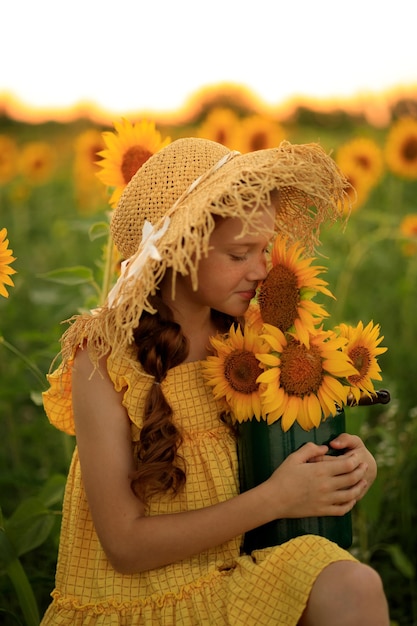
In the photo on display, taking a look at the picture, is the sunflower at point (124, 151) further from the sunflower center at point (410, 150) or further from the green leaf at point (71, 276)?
the sunflower center at point (410, 150)

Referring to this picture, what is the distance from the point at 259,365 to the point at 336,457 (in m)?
0.20

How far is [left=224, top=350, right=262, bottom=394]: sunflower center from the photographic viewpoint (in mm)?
1469

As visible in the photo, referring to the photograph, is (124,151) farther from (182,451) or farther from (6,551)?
(6,551)

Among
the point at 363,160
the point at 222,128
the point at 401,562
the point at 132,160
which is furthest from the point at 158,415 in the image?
the point at 363,160

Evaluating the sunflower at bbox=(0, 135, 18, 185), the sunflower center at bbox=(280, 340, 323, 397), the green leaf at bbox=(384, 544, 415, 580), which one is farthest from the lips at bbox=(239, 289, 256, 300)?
the sunflower at bbox=(0, 135, 18, 185)

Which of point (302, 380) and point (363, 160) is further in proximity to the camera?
point (363, 160)

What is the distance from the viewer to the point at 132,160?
1.84 metres

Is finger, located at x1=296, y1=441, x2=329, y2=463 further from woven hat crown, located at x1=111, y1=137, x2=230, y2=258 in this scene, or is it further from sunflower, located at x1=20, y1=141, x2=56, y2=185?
sunflower, located at x1=20, y1=141, x2=56, y2=185

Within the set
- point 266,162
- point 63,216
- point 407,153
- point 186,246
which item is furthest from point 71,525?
point 63,216

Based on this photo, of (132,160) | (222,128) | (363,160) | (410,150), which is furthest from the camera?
(410,150)

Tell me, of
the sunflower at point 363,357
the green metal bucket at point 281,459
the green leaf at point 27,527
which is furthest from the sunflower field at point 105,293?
the green metal bucket at point 281,459

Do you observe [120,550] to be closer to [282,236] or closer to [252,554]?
[252,554]

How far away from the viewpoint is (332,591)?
129 cm

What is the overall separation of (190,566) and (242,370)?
33cm
